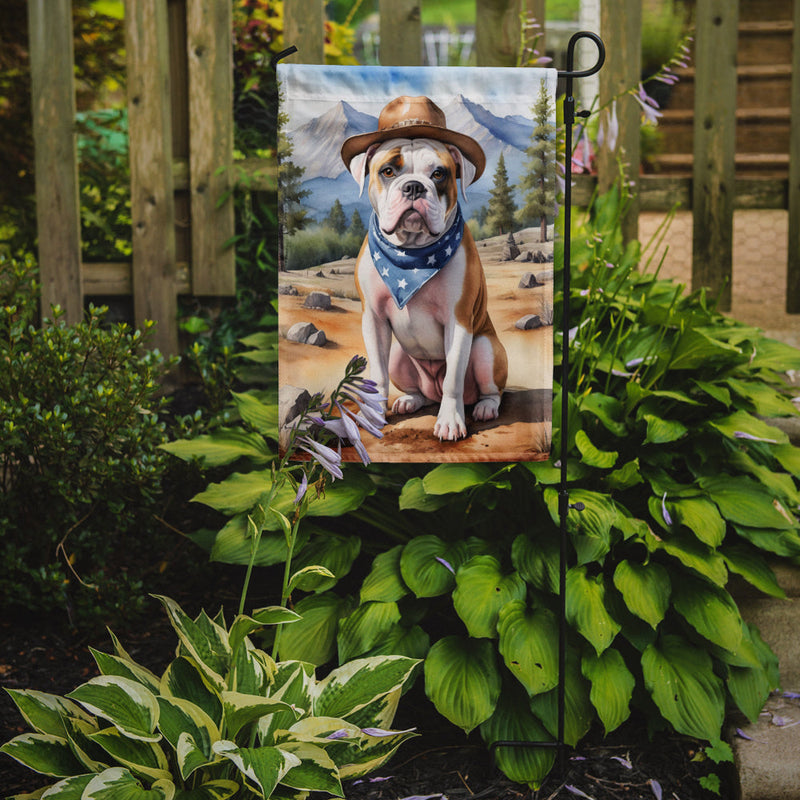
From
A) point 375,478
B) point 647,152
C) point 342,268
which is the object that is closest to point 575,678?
point 375,478

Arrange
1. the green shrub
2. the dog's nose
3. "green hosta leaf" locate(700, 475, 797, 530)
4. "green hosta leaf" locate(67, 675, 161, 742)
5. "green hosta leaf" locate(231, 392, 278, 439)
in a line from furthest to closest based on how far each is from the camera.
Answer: "green hosta leaf" locate(231, 392, 278, 439), the green shrub, "green hosta leaf" locate(700, 475, 797, 530), the dog's nose, "green hosta leaf" locate(67, 675, 161, 742)

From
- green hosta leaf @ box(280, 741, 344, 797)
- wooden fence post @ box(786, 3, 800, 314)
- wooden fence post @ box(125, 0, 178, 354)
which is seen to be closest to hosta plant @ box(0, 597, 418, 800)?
green hosta leaf @ box(280, 741, 344, 797)

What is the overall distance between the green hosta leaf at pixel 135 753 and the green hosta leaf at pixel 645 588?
110 cm

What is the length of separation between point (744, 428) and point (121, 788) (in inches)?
68.0

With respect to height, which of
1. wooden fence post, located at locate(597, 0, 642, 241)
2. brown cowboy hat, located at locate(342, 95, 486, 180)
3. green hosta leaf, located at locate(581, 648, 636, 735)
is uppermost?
wooden fence post, located at locate(597, 0, 642, 241)

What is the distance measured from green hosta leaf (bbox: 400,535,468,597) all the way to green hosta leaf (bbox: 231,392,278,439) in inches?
23.2

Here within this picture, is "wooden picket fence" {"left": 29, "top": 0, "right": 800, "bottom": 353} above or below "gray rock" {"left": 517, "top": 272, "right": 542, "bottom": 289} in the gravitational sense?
above

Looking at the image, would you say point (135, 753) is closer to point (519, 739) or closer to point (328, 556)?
point (328, 556)

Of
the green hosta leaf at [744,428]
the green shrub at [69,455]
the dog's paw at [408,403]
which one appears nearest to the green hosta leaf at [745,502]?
the green hosta leaf at [744,428]

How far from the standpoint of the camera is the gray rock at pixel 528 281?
1.98m

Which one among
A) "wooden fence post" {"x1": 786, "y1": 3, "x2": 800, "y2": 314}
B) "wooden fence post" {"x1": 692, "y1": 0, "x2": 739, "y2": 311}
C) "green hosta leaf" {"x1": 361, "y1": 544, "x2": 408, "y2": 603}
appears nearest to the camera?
"green hosta leaf" {"x1": 361, "y1": 544, "x2": 408, "y2": 603}

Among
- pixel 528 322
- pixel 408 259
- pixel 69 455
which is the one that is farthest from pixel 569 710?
pixel 69 455

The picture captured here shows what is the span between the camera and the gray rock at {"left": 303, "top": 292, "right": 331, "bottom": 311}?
78.5 inches

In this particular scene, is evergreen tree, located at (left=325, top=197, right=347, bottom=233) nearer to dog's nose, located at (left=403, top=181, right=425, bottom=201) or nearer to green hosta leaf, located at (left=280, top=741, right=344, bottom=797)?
dog's nose, located at (left=403, top=181, right=425, bottom=201)
